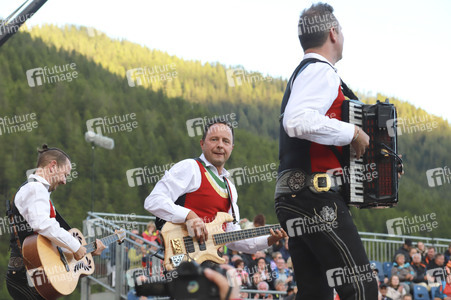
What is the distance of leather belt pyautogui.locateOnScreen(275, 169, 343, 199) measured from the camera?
372cm

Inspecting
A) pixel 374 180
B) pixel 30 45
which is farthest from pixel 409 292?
pixel 30 45

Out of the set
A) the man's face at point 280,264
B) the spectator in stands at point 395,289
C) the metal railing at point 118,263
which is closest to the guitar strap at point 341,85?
the metal railing at point 118,263

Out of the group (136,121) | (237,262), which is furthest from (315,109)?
(136,121)

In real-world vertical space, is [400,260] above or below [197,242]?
below

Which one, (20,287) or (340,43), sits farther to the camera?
(20,287)

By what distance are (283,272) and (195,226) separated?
7743 millimetres

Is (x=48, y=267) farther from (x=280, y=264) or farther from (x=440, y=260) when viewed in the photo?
(x=440, y=260)

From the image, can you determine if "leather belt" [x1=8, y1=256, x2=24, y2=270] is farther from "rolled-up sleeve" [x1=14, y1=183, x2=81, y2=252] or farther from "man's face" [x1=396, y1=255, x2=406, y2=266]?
"man's face" [x1=396, y1=255, x2=406, y2=266]

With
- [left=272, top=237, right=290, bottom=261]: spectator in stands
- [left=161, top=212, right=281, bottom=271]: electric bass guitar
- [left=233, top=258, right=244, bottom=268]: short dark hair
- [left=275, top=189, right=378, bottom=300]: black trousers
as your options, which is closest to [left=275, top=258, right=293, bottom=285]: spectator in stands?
[left=272, top=237, right=290, bottom=261]: spectator in stands

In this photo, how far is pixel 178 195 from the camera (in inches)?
201

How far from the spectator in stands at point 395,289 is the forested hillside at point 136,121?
18447mm

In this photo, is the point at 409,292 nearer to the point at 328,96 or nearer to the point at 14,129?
the point at 328,96

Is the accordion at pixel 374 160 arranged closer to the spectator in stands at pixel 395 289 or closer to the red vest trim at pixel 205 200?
the red vest trim at pixel 205 200

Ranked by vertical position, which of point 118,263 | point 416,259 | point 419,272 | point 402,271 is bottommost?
point 419,272
